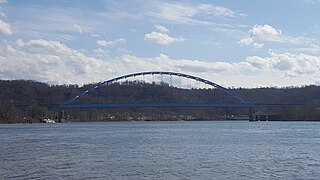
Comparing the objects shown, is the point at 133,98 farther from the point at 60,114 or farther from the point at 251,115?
the point at 251,115

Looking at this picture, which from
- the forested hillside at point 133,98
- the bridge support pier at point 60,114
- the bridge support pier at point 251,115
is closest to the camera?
the forested hillside at point 133,98

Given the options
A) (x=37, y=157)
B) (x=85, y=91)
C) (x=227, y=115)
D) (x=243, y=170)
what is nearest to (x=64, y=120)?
(x=85, y=91)

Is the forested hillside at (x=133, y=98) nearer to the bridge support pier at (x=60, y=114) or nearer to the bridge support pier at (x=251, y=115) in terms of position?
the bridge support pier at (x=60, y=114)

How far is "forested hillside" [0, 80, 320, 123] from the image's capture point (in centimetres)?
13650

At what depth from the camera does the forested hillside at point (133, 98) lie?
136 meters

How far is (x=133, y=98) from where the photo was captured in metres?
136

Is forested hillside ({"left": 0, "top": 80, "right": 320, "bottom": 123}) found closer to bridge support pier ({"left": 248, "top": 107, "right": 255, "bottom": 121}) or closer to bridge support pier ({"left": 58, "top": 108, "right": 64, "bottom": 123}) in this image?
bridge support pier ({"left": 58, "top": 108, "right": 64, "bottom": 123})

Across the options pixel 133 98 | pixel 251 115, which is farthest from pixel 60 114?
pixel 251 115

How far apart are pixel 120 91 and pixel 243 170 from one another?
387 ft

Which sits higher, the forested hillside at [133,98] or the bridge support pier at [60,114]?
the forested hillside at [133,98]

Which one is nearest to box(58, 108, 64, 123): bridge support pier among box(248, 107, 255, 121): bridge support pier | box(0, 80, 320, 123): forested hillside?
box(0, 80, 320, 123): forested hillside

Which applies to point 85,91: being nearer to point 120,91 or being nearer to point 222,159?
point 120,91

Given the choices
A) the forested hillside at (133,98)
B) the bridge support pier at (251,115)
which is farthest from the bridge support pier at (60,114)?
the bridge support pier at (251,115)

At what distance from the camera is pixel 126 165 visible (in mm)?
29453
